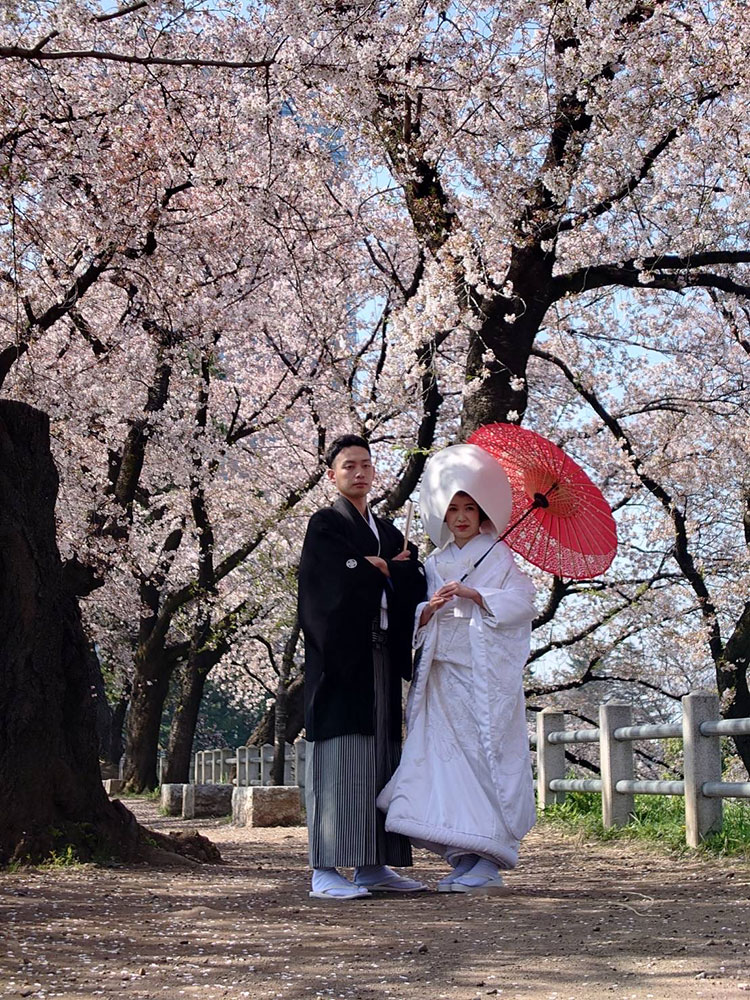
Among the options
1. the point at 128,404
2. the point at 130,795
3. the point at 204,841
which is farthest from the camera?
the point at 130,795

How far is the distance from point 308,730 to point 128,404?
8.81 meters

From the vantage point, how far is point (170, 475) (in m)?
18.3

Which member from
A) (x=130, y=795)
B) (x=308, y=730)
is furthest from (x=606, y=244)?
(x=130, y=795)

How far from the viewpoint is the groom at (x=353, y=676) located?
5488 millimetres

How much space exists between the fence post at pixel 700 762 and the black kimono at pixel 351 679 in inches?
85.9

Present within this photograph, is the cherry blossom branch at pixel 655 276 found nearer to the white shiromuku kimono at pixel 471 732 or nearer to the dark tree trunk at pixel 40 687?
the white shiromuku kimono at pixel 471 732

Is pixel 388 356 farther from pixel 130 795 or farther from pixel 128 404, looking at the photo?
pixel 130 795

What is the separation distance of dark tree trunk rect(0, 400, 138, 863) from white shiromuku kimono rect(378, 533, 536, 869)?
217 centimetres

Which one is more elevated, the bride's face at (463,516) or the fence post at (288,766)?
the bride's face at (463,516)

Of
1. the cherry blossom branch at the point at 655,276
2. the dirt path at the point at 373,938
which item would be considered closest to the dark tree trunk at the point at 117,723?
the cherry blossom branch at the point at 655,276

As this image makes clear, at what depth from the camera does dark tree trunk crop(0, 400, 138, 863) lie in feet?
21.2

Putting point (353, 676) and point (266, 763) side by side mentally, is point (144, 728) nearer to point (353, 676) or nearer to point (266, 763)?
point (266, 763)

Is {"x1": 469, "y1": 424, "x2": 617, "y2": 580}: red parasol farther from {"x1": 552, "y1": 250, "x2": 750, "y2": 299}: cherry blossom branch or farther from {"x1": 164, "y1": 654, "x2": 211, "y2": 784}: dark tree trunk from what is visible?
{"x1": 164, "y1": 654, "x2": 211, "y2": 784}: dark tree trunk

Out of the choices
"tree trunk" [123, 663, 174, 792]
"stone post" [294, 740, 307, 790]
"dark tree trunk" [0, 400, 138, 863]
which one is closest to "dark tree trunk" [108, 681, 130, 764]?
"tree trunk" [123, 663, 174, 792]
